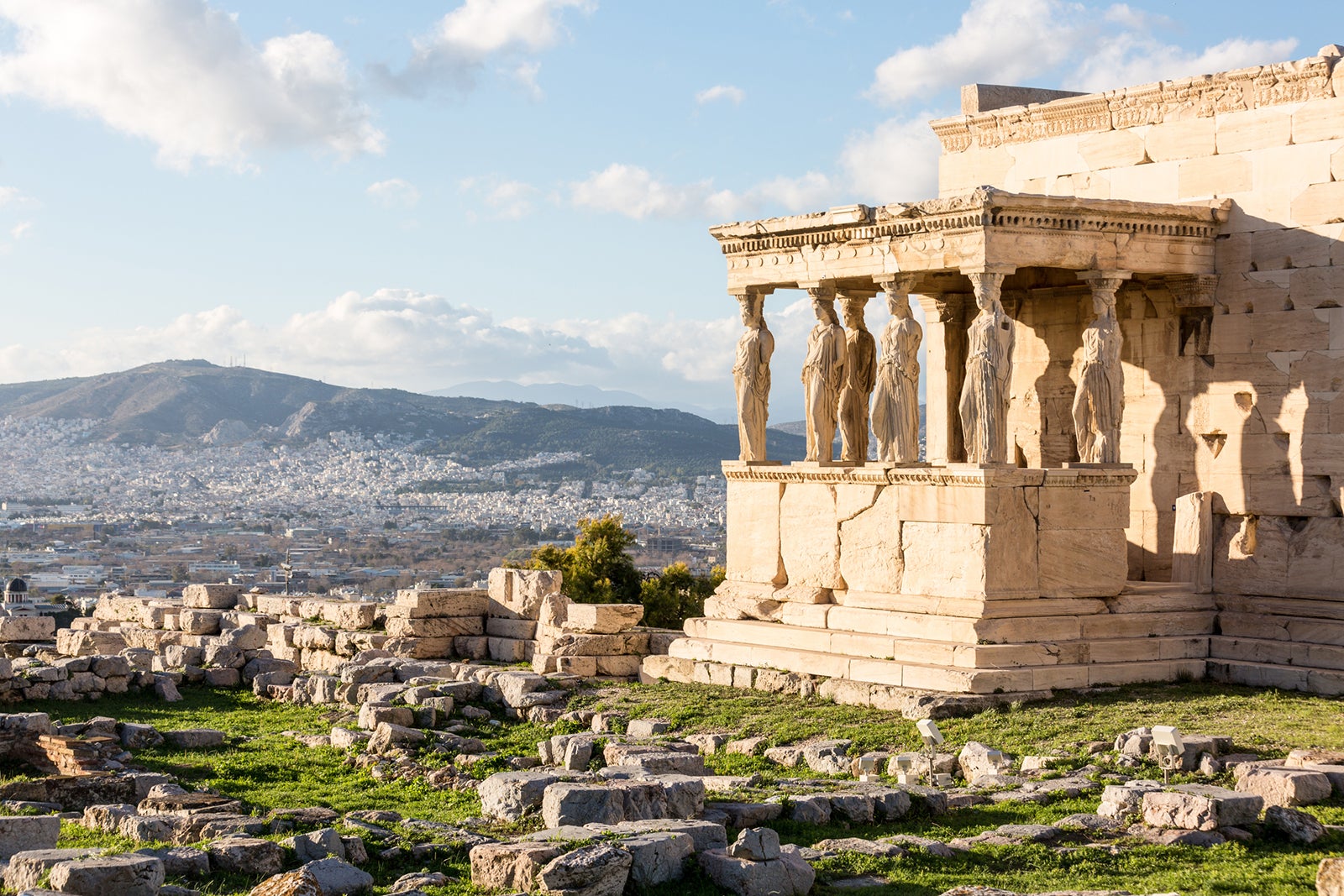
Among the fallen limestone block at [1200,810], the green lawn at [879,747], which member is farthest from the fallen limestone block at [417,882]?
the fallen limestone block at [1200,810]

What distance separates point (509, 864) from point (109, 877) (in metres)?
2.08

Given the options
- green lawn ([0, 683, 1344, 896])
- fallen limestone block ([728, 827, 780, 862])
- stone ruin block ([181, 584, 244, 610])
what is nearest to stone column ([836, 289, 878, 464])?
green lawn ([0, 683, 1344, 896])

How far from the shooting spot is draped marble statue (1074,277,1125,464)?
17922mm

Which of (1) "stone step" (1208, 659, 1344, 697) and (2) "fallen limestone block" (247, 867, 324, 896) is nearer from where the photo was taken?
(2) "fallen limestone block" (247, 867, 324, 896)

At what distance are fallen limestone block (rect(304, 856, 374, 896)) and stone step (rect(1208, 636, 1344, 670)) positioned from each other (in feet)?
33.8

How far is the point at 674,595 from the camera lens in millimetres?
34031

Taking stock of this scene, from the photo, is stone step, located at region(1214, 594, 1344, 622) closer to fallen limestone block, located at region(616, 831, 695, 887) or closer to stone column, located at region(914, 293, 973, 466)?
stone column, located at region(914, 293, 973, 466)

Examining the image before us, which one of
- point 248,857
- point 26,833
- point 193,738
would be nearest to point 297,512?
point 193,738

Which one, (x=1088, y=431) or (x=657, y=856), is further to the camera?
(x=1088, y=431)

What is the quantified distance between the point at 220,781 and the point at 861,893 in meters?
6.39

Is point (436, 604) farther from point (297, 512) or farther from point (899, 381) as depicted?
point (297, 512)

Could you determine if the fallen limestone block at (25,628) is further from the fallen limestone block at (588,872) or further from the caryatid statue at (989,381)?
the fallen limestone block at (588,872)

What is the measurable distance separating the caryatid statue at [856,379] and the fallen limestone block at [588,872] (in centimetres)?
1039

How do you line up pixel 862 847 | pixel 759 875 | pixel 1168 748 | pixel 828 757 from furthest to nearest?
pixel 828 757 → pixel 1168 748 → pixel 862 847 → pixel 759 875
